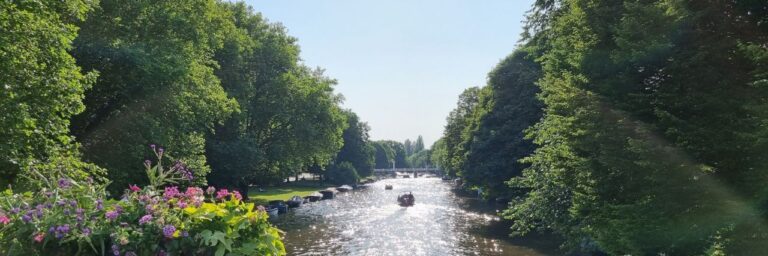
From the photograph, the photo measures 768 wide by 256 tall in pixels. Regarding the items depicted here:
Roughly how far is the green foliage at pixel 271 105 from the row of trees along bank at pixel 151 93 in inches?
4.5

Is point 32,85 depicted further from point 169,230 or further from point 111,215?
point 169,230

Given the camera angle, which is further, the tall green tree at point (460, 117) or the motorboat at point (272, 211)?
the tall green tree at point (460, 117)

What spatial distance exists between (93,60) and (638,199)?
21849 mm

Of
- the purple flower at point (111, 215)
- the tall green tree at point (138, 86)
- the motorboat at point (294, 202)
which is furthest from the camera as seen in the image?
the motorboat at point (294, 202)

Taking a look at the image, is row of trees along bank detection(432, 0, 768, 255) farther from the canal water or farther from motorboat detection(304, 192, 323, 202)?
motorboat detection(304, 192, 323, 202)

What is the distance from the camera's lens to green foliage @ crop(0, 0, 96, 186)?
44.0ft

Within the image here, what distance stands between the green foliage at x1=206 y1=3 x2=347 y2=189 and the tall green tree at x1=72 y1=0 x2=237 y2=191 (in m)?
12.7

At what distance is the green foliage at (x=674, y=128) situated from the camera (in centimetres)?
1108

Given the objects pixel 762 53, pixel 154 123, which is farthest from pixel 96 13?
pixel 762 53

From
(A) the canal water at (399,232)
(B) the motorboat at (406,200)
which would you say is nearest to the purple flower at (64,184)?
(A) the canal water at (399,232)

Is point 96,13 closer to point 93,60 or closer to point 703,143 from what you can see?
point 93,60

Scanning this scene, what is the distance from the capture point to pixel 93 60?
2239 cm

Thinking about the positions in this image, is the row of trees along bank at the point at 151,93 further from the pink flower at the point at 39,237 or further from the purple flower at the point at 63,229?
the purple flower at the point at 63,229

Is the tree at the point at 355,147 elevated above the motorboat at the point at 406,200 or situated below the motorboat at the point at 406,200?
above
